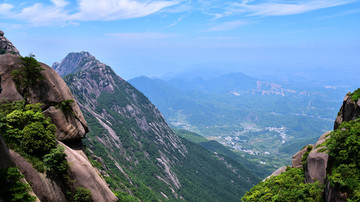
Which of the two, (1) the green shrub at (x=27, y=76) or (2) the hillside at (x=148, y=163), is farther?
(2) the hillside at (x=148, y=163)

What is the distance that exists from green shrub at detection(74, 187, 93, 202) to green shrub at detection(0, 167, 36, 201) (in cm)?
605

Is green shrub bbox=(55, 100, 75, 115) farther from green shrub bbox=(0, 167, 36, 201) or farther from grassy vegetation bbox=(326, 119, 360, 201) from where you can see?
grassy vegetation bbox=(326, 119, 360, 201)

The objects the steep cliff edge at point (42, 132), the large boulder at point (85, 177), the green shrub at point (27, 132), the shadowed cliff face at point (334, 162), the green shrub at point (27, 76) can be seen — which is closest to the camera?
the steep cliff edge at point (42, 132)

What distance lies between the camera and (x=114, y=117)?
187 metres

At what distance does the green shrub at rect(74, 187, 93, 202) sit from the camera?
22.7 metres

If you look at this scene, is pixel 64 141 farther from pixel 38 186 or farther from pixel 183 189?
pixel 183 189

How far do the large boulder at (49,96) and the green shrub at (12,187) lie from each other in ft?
33.7

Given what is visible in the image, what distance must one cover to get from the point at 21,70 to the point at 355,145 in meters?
40.2

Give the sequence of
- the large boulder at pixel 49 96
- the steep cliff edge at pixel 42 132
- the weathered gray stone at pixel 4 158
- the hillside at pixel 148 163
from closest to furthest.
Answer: the weathered gray stone at pixel 4 158 → the steep cliff edge at pixel 42 132 → the large boulder at pixel 49 96 → the hillside at pixel 148 163

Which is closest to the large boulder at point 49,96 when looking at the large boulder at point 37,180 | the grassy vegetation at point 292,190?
the large boulder at point 37,180

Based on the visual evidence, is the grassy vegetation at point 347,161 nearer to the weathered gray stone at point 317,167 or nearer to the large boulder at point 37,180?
the weathered gray stone at point 317,167

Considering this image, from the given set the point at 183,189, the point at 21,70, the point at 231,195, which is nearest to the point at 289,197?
the point at 21,70

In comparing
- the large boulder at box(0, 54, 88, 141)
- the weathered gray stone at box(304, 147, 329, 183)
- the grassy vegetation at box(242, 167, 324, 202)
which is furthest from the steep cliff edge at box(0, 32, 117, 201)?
the weathered gray stone at box(304, 147, 329, 183)

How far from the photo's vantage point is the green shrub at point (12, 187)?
15.8 m
